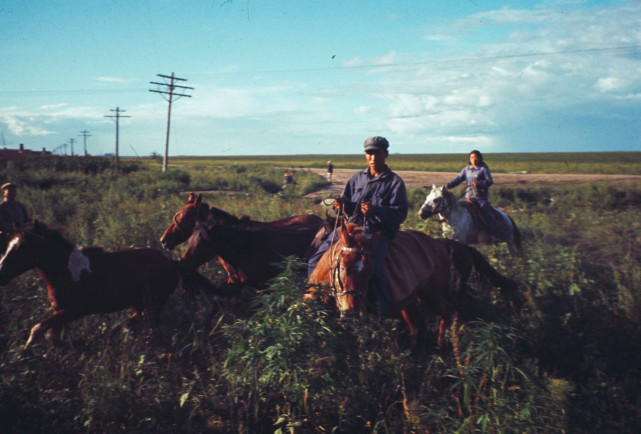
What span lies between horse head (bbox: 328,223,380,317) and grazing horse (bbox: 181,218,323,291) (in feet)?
5.34

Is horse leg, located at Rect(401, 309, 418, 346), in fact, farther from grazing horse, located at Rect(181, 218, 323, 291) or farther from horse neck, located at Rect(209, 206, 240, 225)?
horse neck, located at Rect(209, 206, 240, 225)

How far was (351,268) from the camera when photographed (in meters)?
4.57

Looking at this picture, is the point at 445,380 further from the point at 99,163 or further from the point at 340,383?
the point at 99,163

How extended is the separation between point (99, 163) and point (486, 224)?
28.2m

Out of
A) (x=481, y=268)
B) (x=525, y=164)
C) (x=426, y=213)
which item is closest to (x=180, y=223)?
(x=481, y=268)

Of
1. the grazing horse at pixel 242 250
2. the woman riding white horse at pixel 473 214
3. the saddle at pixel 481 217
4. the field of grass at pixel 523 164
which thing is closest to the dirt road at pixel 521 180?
the field of grass at pixel 523 164

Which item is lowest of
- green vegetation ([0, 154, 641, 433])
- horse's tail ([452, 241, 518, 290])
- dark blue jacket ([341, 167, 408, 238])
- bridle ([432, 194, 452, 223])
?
green vegetation ([0, 154, 641, 433])

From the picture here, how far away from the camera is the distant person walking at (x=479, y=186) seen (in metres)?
9.68

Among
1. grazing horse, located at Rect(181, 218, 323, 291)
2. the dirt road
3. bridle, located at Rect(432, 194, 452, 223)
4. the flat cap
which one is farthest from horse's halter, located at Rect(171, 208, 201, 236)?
the dirt road

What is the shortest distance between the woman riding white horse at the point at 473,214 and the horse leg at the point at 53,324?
6.60 m

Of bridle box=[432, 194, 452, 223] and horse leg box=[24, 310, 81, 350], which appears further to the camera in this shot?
bridle box=[432, 194, 452, 223]

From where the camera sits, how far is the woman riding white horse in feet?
30.8

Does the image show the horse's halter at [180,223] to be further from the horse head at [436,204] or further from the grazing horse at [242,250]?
the horse head at [436,204]

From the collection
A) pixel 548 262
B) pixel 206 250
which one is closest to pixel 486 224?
pixel 548 262
